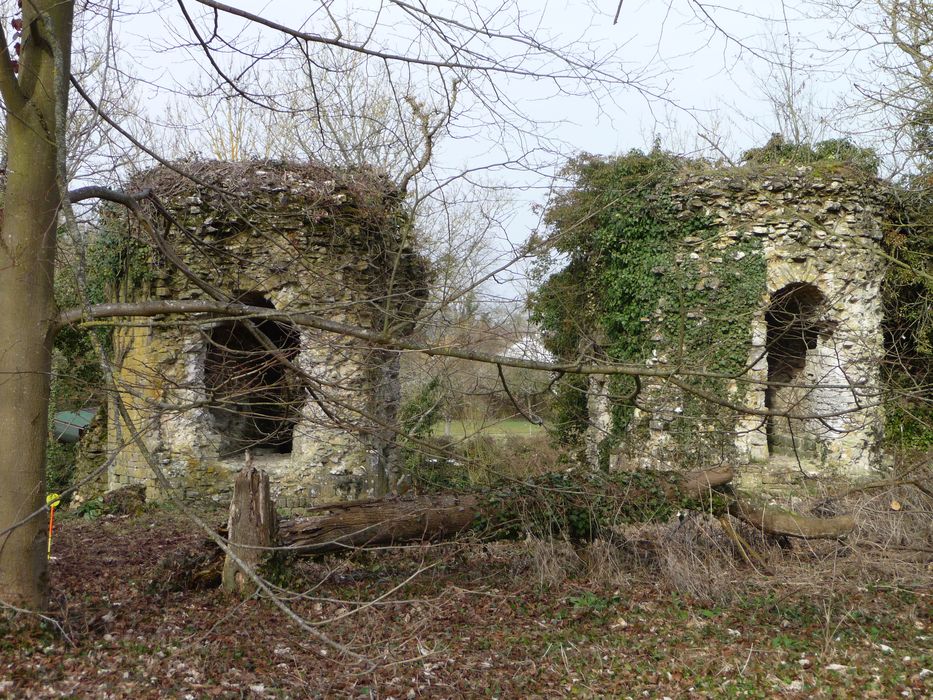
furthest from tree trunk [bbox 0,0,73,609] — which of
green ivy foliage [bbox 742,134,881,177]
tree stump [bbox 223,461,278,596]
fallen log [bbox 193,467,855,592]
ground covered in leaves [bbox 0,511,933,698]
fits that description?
green ivy foliage [bbox 742,134,881,177]

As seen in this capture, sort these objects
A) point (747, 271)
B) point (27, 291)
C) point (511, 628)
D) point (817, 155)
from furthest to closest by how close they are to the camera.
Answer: point (817, 155) < point (747, 271) < point (511, 628) < point (27, 291)

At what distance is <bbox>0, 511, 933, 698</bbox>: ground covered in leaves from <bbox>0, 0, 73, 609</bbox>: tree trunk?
1.45 ft

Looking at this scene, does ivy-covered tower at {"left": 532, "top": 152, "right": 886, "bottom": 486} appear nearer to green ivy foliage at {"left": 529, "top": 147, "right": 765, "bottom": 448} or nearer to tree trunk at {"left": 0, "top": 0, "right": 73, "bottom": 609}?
green ivy foliage at {"left": 529, "top": 147, "right": 765, "bottom": 448}

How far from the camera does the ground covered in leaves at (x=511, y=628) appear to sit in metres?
4.21

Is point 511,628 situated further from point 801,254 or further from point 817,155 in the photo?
point 817,155

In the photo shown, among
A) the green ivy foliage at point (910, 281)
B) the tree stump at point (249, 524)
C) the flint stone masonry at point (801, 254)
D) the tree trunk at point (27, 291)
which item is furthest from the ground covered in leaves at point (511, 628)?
the green ivy foliage at point (910, 281)

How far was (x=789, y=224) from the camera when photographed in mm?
11977

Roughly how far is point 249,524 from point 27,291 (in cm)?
220

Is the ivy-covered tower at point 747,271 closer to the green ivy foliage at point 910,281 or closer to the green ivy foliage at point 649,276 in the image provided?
the green ivy foliage at point 649,276

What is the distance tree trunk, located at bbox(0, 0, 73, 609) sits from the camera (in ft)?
13.5

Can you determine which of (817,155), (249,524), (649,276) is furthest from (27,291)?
(817,155)

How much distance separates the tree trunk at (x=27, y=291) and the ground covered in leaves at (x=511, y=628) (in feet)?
1.45

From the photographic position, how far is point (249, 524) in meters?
5.51

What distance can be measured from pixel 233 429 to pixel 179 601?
6024 mm
